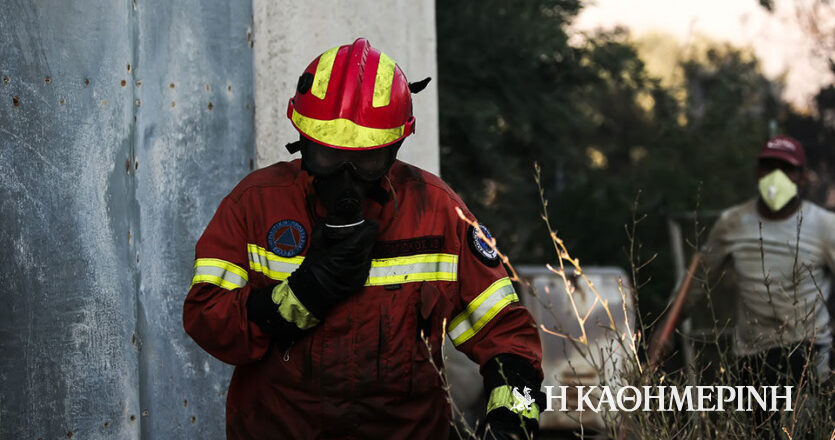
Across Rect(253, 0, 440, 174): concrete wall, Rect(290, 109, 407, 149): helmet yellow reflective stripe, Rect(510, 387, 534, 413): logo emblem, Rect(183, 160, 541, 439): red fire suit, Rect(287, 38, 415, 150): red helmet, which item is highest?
Rect(253, 0, 440, 174): concrete wall

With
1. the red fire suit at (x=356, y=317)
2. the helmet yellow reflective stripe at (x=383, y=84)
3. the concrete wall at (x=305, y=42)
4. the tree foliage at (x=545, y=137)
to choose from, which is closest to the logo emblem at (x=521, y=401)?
Answer: the red fire suit at (x=356, y=317)

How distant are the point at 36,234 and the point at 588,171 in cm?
1096

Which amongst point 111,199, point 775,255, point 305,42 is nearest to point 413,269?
point 111,199

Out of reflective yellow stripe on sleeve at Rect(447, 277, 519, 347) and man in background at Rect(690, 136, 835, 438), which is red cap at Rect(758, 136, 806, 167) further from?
reflective yellow stripe on sleeve at Rect(447, 277, 519, 347)

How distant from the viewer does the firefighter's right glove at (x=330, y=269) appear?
2.57 metres

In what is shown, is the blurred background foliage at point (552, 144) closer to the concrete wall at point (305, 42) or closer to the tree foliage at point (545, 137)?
the tree foliage at point (545, 137)

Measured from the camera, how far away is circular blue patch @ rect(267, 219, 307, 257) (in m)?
2.76

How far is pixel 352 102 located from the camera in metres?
2.75

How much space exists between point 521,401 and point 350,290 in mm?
539

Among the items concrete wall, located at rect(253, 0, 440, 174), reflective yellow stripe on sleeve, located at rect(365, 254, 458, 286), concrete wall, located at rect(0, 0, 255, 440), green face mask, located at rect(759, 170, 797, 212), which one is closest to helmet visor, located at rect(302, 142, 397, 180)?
reflective yellow stripe on sleeve, located at rect(365, 254, 458, 286)

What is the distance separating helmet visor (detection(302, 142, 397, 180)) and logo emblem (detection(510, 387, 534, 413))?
0.69m

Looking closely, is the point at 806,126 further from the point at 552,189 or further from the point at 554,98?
the point at 554,98

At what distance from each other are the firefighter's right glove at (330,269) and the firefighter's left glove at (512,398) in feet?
1.47

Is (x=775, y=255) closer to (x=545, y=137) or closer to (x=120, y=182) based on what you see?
(x=120, y=182)
